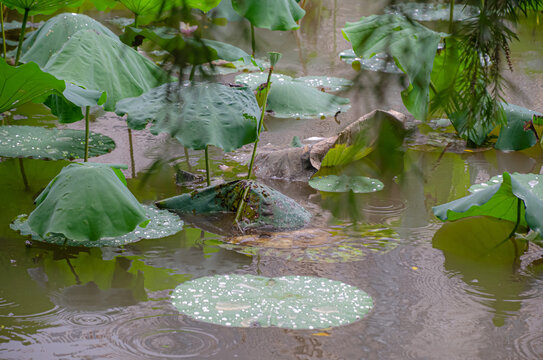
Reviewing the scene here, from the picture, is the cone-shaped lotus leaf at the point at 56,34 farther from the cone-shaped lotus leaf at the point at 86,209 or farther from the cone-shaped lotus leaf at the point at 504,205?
the cone-shaped lotus leaf at the point at 504,205

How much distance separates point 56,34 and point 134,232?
1.07 meters

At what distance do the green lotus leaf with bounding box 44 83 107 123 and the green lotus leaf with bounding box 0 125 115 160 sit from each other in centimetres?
13

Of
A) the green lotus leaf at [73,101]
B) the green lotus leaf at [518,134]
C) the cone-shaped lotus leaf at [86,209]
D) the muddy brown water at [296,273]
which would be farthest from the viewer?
the green lotus leaf at [518,134]

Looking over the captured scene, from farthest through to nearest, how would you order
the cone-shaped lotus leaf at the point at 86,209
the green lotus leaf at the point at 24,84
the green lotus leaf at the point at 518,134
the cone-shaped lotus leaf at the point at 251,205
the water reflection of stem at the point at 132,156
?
1. the green lotus leaf at the point at 518,134
2. the water reflection of stem at the point at 132,156
3. the cone-shaped lotus leaf at the point at 251,205
4. the green lotus leaf at the point at 24,84
5. the cone-shaped lotus leaf at the point at 86,209

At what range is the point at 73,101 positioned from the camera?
201 centimetres

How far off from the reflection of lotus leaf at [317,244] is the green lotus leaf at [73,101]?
59 centimetres

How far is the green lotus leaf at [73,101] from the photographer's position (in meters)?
2.04

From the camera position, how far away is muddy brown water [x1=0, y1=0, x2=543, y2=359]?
1.53m

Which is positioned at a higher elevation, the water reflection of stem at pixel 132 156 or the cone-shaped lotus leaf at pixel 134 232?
the water reflection of stem at pixel 132 156

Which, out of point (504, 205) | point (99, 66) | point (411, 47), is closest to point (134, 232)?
point (99, 66)

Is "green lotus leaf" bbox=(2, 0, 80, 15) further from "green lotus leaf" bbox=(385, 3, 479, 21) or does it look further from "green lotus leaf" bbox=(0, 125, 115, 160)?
"green lotus leaf" bbox=(385, 3, 479, 21)

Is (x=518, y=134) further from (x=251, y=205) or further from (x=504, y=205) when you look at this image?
(x=251, y=205)

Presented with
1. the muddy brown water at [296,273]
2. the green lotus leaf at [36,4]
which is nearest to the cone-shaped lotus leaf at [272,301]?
the muddy brown water at [296,273]

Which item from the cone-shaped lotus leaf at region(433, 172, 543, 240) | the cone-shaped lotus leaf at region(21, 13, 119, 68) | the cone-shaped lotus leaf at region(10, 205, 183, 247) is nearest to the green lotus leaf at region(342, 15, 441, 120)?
the cone-shaped lotus leaf at region(433, 172, 543, 240)
